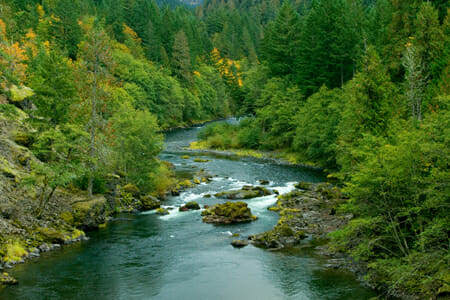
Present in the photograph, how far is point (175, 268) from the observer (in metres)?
22.0

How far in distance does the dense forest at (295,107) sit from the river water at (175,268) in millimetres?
2835

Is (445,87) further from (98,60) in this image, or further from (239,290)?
(98,60)

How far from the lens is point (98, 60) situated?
1212 inches

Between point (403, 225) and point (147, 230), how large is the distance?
16991 mm

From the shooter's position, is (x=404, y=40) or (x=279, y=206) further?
(x=404, y=40)

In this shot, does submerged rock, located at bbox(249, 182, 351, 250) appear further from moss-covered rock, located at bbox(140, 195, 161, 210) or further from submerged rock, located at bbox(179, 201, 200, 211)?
moss-covered rock, located at bbox(140, 195, 161, 210)

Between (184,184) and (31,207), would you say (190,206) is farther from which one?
(31,207)

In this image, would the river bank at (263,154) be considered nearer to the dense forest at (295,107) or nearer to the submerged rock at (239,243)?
the dense forest at (295,107)

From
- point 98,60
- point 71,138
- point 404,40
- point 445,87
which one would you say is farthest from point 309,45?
point 71,138

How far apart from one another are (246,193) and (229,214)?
651 cm

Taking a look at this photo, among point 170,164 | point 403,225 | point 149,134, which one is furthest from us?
point 170,164

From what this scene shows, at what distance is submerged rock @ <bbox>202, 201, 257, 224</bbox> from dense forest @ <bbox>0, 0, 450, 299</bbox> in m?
8.14

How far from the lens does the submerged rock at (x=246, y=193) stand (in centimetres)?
3669

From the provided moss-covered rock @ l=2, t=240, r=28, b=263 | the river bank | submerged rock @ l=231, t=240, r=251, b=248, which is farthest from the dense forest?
submerged rock @ l=231, t=240, r=251, b=248
